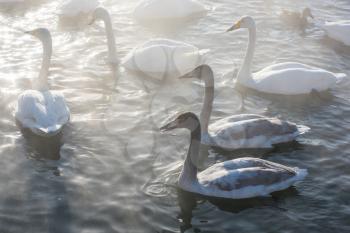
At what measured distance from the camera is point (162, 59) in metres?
15.2

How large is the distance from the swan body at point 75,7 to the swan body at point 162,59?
4336 millimetres

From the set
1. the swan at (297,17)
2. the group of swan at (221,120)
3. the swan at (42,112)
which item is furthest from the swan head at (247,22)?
the swan at (42,112)

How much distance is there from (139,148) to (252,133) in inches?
89.7

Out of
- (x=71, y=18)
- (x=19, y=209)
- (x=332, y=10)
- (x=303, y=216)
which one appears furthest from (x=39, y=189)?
(x=332, y=10)

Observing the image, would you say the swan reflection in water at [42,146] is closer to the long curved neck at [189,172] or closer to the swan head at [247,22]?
the long curved neck at [189,172]

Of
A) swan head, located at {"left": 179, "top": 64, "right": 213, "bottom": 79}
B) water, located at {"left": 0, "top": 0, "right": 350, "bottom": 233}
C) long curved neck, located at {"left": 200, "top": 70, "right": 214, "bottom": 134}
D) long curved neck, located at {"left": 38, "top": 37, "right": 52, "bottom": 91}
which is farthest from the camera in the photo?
long curved neck, located at {"left": 38, "top": 37, "right": 52, "bottom": 91}

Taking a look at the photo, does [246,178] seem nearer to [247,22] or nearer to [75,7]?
[247,22]

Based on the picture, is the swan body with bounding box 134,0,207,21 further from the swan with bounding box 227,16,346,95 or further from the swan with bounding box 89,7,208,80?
the swan with bounding box 227,16,346,95

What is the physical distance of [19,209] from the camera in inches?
376

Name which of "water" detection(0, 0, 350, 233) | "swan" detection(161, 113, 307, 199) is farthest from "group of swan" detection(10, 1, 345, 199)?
"water" detection(0, 0, 350, 233)

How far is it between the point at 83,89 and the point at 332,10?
10929 mm

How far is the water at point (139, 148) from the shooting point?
9547mm

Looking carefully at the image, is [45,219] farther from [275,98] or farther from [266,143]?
[275,98]

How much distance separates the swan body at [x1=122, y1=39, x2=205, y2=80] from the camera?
15.2m
